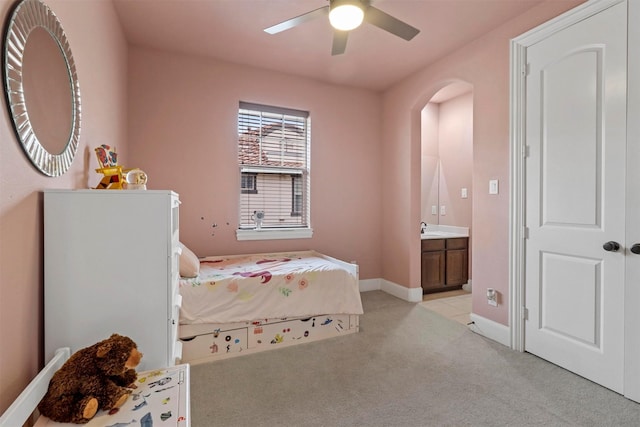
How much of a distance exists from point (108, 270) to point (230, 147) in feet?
7.62

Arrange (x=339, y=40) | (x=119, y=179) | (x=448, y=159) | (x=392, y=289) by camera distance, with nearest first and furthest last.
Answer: (x=119, y=179), (x=339, y=40), (x=392, y=289), (x=448, y=159)

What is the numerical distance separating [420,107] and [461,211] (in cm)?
165

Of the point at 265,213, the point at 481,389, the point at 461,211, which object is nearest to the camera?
the point at 481,389

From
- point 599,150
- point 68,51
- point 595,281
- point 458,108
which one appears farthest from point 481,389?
point 458,108

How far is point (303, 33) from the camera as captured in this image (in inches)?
109

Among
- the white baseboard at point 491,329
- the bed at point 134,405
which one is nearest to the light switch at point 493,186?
the white baseboard at point 491,329

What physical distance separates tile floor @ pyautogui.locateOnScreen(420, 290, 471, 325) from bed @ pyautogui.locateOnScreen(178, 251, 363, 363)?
1.14 m

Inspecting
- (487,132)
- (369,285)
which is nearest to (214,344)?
(369,285)

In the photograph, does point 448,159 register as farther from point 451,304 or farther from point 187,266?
point 187,266

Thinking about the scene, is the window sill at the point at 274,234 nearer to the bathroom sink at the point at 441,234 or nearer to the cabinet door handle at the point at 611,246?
the bathroom sink at the point at 441,234

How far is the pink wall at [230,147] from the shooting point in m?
3.12

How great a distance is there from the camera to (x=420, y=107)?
3715 millimetres

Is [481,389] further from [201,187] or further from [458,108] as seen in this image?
[458,108]

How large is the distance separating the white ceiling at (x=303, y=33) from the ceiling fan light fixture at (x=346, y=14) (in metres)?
0.22
